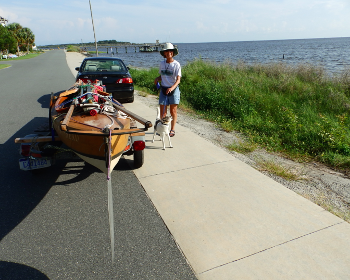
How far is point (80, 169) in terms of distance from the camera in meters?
4.70

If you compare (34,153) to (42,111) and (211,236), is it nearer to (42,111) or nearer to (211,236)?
(211,236)

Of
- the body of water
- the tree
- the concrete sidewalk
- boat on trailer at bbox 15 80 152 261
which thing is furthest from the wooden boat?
the tree

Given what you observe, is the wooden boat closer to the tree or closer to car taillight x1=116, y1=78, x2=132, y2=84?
car taillight x1=116, y1=78, x2=132, y2=84

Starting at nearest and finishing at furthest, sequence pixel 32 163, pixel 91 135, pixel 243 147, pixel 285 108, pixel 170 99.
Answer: pixel 91 135 < pixel 32 163 < pixel 243 147 < pixel 170 99 < pixel 285 108

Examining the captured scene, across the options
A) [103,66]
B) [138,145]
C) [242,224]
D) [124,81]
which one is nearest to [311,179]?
[242,224]

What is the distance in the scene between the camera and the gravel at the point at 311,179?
3.76 m

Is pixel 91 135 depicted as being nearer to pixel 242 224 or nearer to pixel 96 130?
pixel 96 130

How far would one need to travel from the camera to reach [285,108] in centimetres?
796

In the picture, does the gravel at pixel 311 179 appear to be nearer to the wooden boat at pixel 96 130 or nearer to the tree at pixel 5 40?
the wooden boat at pixel 96 130

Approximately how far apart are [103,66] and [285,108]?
20.9ft

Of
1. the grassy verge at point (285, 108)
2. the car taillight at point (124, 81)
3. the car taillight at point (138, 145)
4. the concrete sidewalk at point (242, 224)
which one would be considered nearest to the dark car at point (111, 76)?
the car taillight at point (124, 81)

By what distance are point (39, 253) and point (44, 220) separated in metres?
0.61

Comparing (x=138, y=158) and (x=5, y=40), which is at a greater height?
(x=5, y=40)

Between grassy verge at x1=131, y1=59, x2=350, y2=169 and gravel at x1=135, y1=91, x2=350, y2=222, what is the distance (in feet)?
1.28
